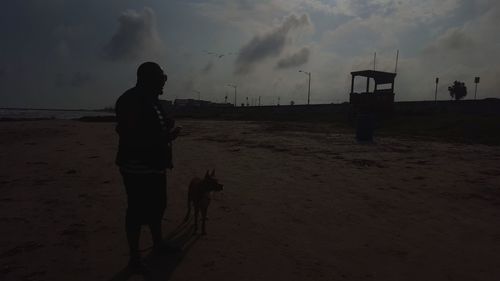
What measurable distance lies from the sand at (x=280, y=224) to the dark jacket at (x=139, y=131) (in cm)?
126

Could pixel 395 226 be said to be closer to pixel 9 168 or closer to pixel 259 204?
pixel 259 204

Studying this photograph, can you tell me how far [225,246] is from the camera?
17.3ft

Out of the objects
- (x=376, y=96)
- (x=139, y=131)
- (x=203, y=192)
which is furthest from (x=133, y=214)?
(x=376, y=96)

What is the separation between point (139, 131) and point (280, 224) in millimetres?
2900

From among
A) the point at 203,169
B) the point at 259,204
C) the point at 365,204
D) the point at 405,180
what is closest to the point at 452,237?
the point at 365,204

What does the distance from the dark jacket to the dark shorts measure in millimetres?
119

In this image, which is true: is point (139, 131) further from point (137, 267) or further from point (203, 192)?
point (203, 192)

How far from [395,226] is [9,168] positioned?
10614 mm

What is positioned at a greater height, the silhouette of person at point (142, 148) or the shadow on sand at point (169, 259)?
the silhouette of person at point (142, 148)

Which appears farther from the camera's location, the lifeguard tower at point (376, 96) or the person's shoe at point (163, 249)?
the lifeguard tower at point (376, 96)

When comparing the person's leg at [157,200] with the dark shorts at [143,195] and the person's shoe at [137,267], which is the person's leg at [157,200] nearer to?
the dark shorts at [143,195]

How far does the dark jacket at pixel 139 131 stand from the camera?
4.27 meters

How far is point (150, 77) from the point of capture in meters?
4.49

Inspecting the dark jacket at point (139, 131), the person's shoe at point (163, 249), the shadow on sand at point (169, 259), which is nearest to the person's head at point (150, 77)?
the dark jacket at point (139, 131)
